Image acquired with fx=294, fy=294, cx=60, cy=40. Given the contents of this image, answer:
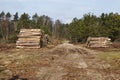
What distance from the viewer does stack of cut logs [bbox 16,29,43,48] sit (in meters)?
29.1

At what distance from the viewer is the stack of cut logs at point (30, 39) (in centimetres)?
2909

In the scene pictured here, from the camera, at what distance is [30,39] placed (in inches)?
1153

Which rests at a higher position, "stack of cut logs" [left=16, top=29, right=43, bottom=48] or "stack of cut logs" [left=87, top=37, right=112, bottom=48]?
"stack of cut logs" [left=16, top=29, right=43, bottom=48]

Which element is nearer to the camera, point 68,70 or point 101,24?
point 68,70

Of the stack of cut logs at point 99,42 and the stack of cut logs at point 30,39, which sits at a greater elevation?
the stack of cut logs at point 30,39

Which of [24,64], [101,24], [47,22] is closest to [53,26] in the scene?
[47,22]

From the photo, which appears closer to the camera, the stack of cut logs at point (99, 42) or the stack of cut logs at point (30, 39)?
the stack of cut logs at point (30, 39)

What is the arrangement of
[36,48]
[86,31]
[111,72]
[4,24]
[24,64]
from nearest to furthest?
[111,72]
[24,64]
[36,48]
[86,31]
[4,24]

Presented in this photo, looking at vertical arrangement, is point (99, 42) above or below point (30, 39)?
below

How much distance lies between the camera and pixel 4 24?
110 m

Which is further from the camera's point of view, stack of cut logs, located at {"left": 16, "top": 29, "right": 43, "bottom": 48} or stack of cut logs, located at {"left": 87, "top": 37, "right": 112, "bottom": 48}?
stack of cut logs, located at {"left": 87, "top": 37, "right": 112, "bottom": 48}

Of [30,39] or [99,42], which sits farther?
[99,42]

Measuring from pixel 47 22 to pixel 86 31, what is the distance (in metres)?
90.5

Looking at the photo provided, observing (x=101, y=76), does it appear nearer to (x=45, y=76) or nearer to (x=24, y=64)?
(x=45, y=76)
